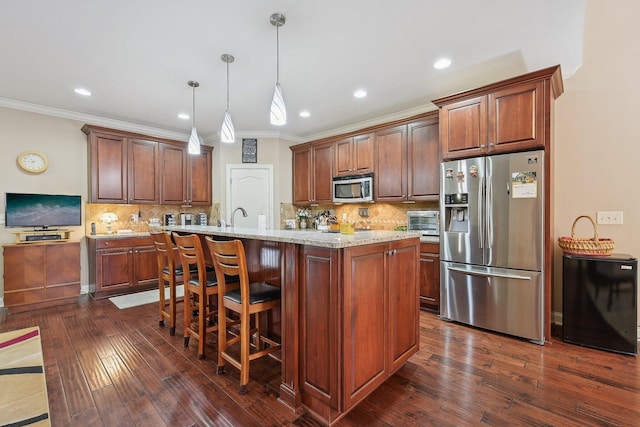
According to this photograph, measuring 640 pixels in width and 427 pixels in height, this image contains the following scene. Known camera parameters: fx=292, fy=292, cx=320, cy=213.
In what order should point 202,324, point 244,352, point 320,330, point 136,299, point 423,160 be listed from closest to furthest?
point 320,330 → point 244,352 → point 202,324 → point 423,160 → point 136,299

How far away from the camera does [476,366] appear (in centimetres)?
231

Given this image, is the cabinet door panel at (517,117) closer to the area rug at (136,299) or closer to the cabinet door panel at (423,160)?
the cabinet door panel at (423,160)

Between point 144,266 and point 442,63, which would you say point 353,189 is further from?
point 144,266

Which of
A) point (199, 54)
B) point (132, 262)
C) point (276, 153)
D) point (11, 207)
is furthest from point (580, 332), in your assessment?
point (11, 207)

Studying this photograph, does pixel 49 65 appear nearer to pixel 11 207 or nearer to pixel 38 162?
pixel 38 162

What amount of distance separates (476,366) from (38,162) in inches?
230

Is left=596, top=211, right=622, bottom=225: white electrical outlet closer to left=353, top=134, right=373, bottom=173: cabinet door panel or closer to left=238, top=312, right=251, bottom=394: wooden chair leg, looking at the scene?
left=353, top=134, right=373, bottom=173: cabinet door panel

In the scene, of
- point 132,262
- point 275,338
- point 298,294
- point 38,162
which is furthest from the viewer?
point 132,262

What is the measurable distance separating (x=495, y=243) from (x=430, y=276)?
86 centimetres

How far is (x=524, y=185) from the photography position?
276cm

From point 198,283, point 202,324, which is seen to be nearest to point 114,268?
point 198,283

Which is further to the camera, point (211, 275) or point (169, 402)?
point (211, 275)

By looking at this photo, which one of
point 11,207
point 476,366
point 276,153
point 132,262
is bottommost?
point 476,366

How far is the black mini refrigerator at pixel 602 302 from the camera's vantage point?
8.19 ft
